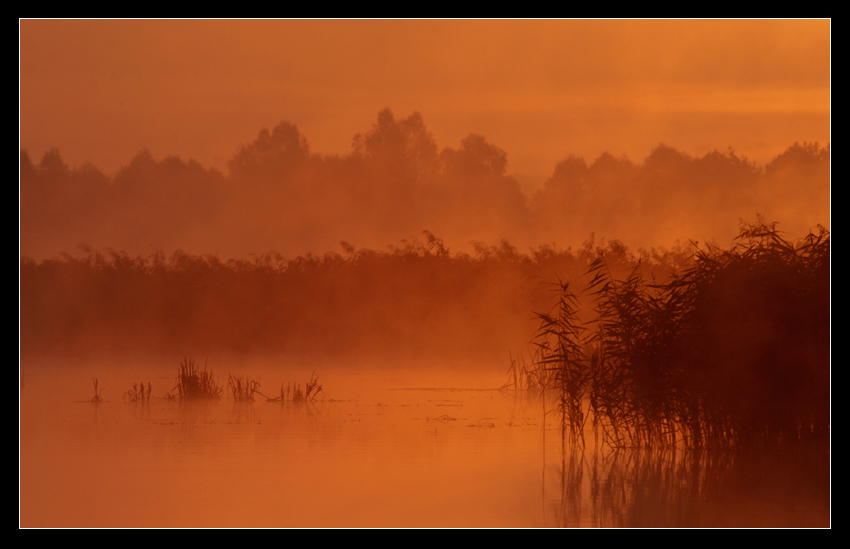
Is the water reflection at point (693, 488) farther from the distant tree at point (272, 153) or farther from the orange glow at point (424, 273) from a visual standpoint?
the distant tree at point (272, 153)

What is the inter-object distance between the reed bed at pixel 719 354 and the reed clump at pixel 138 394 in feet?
15.9

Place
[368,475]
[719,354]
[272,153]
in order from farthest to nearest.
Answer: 1. [272,153]
2. [719,354]
3. [368,475]

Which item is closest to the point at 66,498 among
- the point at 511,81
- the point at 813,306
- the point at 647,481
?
the point at 647,481

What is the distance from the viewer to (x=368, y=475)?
22.3 feet

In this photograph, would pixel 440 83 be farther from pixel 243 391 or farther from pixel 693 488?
pixel 693 488

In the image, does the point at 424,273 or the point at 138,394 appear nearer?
the point at 138,394

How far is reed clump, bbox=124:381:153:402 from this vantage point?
10.3 metres

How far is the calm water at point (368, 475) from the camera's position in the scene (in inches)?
233

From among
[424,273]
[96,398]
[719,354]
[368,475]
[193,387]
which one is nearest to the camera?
[368,475]

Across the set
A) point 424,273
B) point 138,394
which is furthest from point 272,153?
point 138,394

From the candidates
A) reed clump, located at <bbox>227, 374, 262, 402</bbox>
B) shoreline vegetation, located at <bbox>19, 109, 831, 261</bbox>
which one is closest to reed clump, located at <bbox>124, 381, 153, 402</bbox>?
reed clump, located at <bbox>227, 374, 262, 402</bbox>

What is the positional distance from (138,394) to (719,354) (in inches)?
250

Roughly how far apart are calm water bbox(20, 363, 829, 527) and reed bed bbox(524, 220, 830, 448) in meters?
0.29

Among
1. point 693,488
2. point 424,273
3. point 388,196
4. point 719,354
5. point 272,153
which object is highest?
point 272,153
